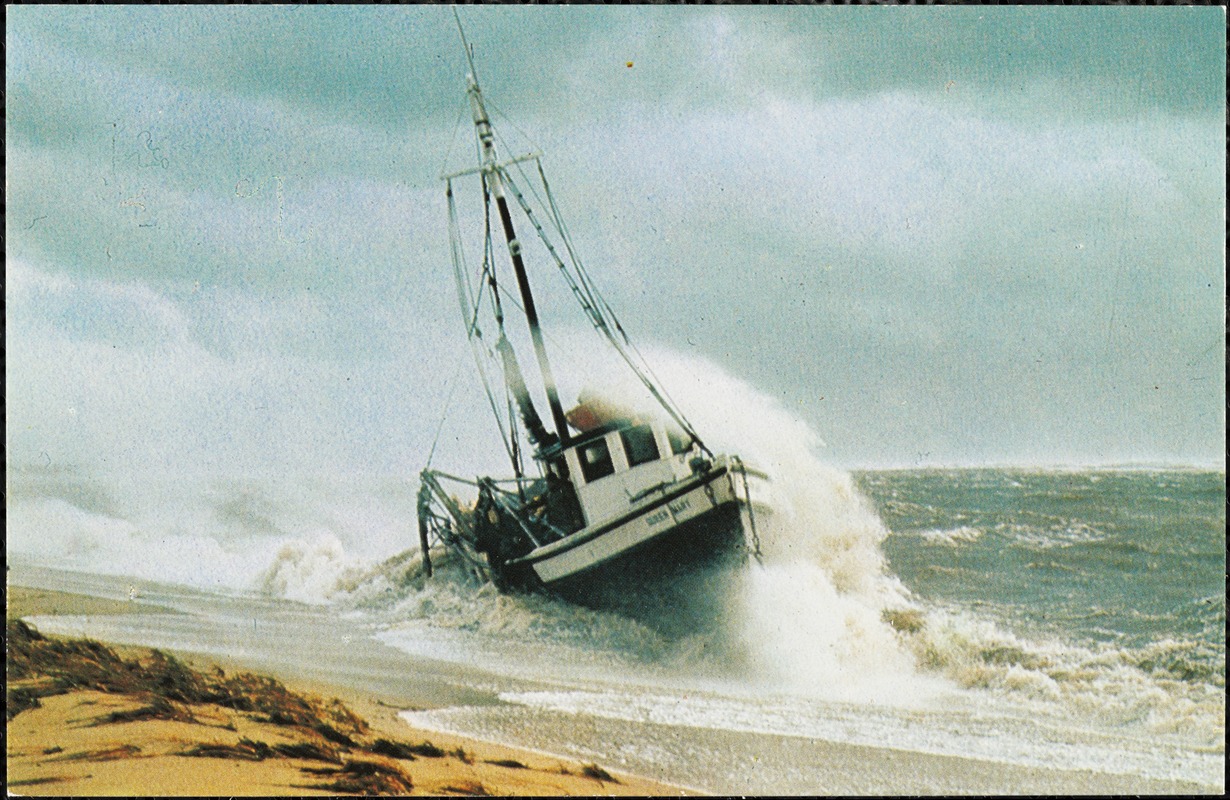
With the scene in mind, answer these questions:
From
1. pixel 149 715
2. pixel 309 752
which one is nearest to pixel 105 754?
pixel 149 715

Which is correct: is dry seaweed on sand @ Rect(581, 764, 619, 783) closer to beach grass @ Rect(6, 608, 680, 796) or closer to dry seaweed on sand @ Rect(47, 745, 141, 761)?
beach grass @ Rect(6, 608, 680, 796)

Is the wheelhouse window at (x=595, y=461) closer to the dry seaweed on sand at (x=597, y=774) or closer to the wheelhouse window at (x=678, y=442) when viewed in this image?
the wheelhouse window at (x=678, y=442)

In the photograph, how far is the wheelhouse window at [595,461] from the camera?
907 centimetres

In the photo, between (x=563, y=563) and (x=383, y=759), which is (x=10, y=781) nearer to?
(x=383, y=759)

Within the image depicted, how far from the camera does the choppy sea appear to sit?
18.9 ft

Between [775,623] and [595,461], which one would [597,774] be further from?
[595,461]

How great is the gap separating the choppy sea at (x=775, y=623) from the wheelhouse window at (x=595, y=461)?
1.72 meters

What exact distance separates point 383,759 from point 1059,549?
32.1ft

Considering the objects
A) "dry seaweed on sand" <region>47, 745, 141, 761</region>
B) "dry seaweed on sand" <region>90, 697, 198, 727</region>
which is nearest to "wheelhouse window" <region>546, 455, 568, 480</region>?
"dry seaweed on sand" <region>90, 697, 198, 727</region>

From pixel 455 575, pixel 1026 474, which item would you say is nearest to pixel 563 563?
pixel 455 575

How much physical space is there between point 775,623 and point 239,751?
5099mm

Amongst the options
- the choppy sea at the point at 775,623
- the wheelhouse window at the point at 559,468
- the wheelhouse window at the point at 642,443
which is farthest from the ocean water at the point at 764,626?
the wheelhouse window at the point at 559,468

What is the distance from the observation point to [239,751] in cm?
479

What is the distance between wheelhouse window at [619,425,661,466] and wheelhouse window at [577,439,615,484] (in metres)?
0.31
